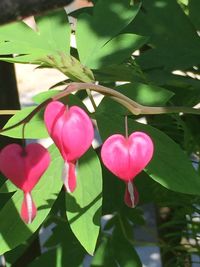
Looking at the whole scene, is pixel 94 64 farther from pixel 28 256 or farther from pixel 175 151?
pixel 28 256

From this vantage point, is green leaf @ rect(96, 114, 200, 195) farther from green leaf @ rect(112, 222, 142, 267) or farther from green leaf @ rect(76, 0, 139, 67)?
green leaf @ rect(112, 222, 142, 267)

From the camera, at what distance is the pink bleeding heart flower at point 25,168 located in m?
0.64

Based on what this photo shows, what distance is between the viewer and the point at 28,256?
150cm

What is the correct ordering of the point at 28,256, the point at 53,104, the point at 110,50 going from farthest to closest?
the point at 28,256
the point at 110,50
the point at 53,104

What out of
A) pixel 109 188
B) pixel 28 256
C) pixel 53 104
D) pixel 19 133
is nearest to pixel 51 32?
pixel 19 133

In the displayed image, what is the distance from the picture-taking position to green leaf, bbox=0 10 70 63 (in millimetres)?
880

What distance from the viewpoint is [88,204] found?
2.70 feet

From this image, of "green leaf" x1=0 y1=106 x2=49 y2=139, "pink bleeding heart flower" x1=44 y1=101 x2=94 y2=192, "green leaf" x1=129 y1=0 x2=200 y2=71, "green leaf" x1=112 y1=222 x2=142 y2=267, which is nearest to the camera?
"pink bleeding heart flower" x1=44 y1=101 x2=94 y2=192

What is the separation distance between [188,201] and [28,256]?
46cm

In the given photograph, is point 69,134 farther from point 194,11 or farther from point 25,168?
point 194,11

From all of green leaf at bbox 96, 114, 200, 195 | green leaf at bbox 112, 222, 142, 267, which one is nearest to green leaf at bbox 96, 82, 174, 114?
green leaf at bbox 96, 114, 200, 195

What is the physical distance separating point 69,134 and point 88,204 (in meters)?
0.23

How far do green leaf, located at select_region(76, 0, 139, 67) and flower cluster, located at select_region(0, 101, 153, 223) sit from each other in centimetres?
25

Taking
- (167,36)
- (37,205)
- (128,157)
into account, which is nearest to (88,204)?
(37,205)
